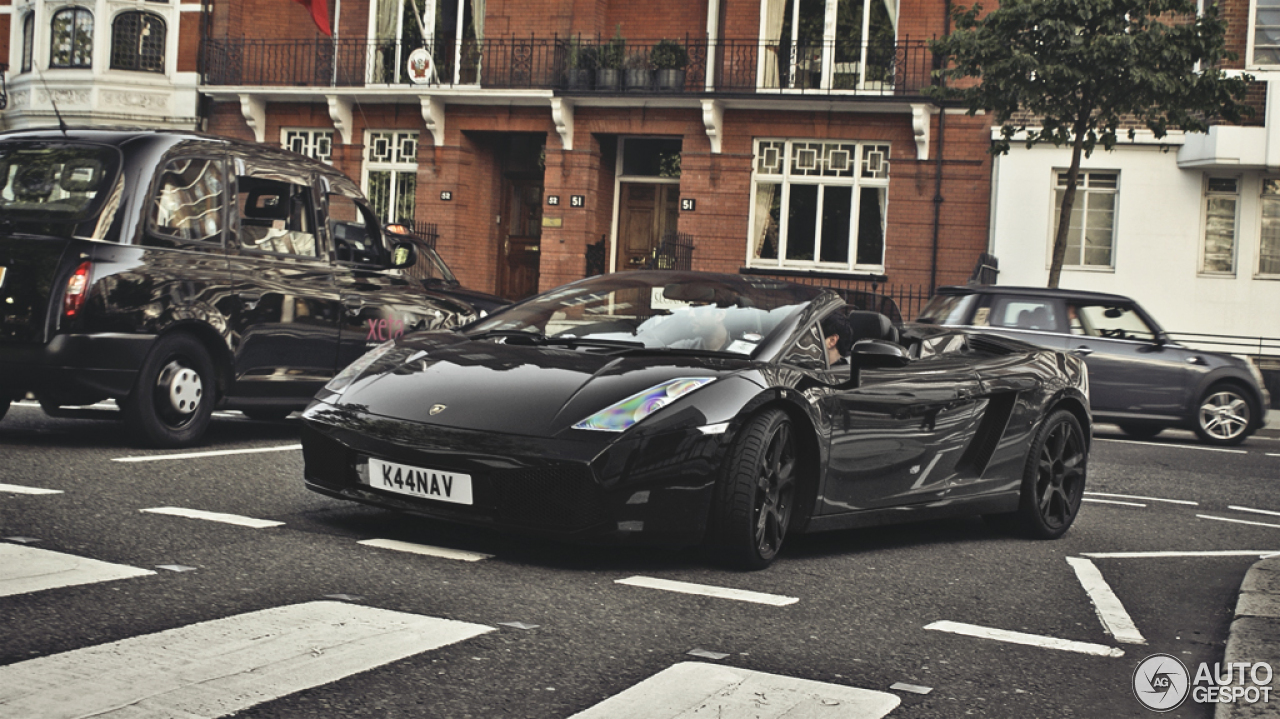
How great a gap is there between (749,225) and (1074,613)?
20380 millimetres

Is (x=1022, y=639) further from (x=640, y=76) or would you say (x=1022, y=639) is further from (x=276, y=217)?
(x=640, y=76)

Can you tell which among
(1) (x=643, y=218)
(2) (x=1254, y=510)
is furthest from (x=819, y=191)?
(2) (x=1254, y=510)

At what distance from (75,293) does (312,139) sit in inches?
842

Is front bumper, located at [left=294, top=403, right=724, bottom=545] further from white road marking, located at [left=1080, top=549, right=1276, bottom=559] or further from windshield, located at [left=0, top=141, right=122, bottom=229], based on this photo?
windshield, located at [left=0, top=141, right=122, bottom=229]

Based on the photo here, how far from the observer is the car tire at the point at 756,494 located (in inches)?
204

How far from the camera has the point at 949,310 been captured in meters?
15.0

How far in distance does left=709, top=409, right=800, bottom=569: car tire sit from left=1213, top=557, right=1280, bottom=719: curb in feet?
5.54

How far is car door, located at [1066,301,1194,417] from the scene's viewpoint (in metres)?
14.9

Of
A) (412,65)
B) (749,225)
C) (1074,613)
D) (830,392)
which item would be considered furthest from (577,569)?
(412,65)

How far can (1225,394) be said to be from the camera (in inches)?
607

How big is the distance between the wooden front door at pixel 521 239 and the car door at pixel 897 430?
2138cm

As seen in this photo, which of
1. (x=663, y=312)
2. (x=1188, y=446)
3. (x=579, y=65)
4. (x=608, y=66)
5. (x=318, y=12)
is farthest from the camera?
(x=579, y=65)

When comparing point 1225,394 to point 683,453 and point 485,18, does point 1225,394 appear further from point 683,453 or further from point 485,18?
point 485,18
